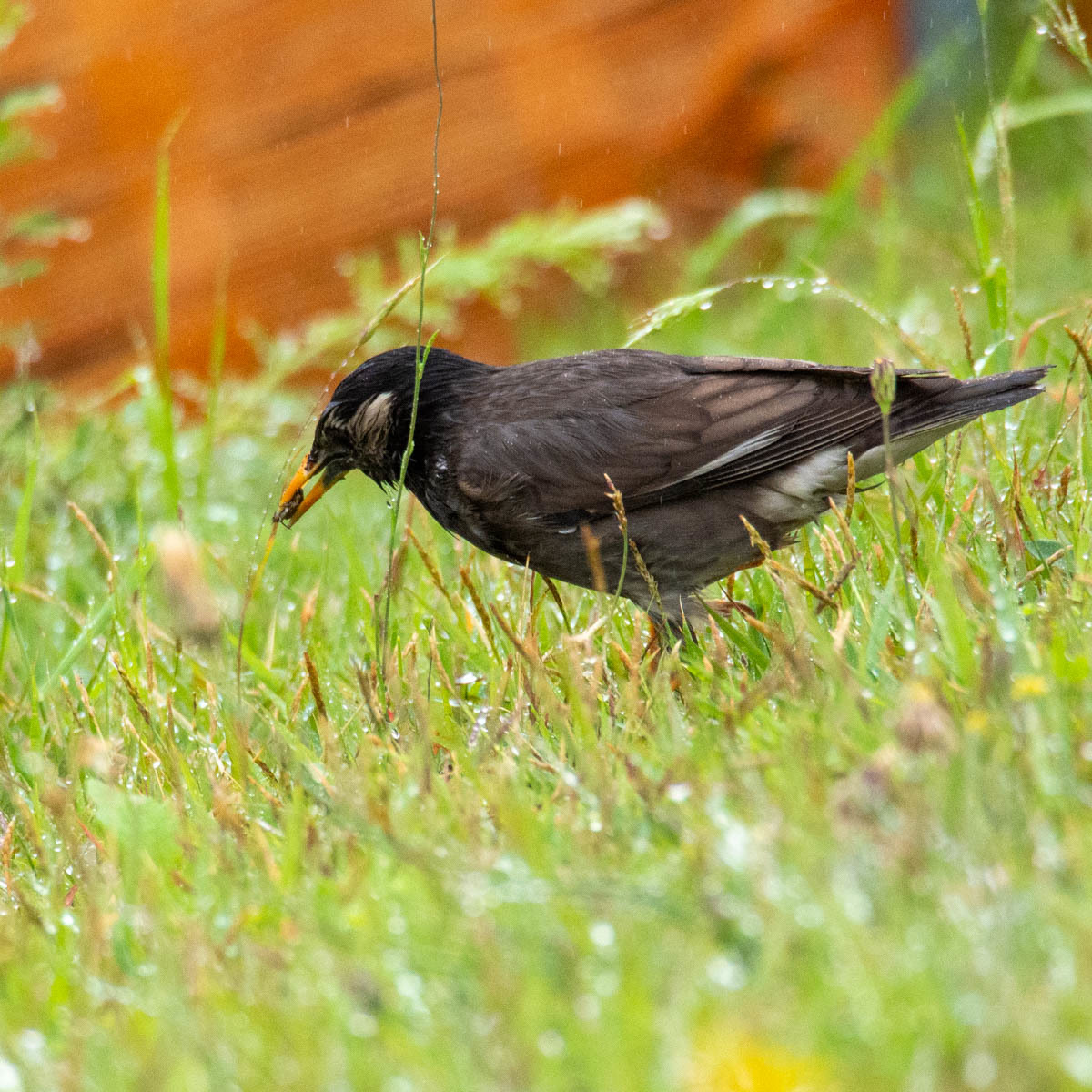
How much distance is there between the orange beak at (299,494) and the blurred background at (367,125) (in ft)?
12.2

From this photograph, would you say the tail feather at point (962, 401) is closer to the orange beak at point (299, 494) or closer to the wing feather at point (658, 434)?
the wing feather at point (658, 434)

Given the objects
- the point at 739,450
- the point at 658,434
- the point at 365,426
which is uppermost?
the point at 365,426

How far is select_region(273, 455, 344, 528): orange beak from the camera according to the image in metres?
4.70

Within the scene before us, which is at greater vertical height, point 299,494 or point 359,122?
point 359,122

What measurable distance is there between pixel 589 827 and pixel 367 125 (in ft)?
23.4

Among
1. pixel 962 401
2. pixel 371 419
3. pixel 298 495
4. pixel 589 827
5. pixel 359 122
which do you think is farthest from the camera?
pixel 359 122

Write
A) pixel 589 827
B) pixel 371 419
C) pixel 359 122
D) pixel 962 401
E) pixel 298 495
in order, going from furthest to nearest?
pixel 359 122 < pixel 298 495 < pixel 371 419 < pixel 962 401 < pixel 589 827

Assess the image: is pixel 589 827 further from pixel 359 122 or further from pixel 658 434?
pixel 359 122

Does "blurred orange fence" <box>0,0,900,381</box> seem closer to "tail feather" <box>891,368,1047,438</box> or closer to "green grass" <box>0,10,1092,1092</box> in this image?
"green grass" <box>0,10,1092,1092</box>

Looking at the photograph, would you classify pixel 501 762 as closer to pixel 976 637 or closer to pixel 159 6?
pixel 976 637

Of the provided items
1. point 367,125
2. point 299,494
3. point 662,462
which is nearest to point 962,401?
point 662,462

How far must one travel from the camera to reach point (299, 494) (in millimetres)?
4734

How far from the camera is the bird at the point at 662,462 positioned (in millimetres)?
4238

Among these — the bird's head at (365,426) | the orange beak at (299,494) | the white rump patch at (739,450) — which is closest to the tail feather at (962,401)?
the white rump patch at (739,450)
